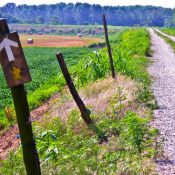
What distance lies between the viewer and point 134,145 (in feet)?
24.1

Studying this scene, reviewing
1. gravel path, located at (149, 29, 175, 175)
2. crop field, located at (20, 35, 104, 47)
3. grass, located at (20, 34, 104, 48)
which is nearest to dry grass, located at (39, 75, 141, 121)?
gravel path, located at (149, 29, 175, 175)

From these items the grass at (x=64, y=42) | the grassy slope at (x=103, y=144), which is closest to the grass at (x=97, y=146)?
the grassy slope at (x=103, y=144)

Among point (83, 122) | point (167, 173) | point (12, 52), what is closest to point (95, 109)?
point (83, 122)

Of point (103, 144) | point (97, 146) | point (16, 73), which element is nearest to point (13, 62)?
point (16, 73)

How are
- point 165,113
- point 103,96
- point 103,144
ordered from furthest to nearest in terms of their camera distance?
point 103,96, point 165,113, point 103,144

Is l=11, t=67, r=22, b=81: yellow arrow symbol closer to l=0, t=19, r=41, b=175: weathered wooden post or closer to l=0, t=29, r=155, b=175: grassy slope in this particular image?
l=0, t=19, r=41, b=175: weathered wooden post

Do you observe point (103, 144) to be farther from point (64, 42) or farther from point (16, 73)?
point (64, 42)

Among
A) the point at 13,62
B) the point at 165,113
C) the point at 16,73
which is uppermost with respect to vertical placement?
the point at 13,62

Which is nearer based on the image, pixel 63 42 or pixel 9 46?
pixel 9 46

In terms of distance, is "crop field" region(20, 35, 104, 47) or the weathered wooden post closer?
the weathered wooden post

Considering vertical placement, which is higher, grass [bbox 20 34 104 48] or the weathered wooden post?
the weathered wooden post

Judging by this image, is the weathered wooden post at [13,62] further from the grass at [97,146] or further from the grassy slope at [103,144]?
the grassy slope at [103,144]

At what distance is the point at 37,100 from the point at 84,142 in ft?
29.4

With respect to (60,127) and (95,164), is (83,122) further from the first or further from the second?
(95,164)
